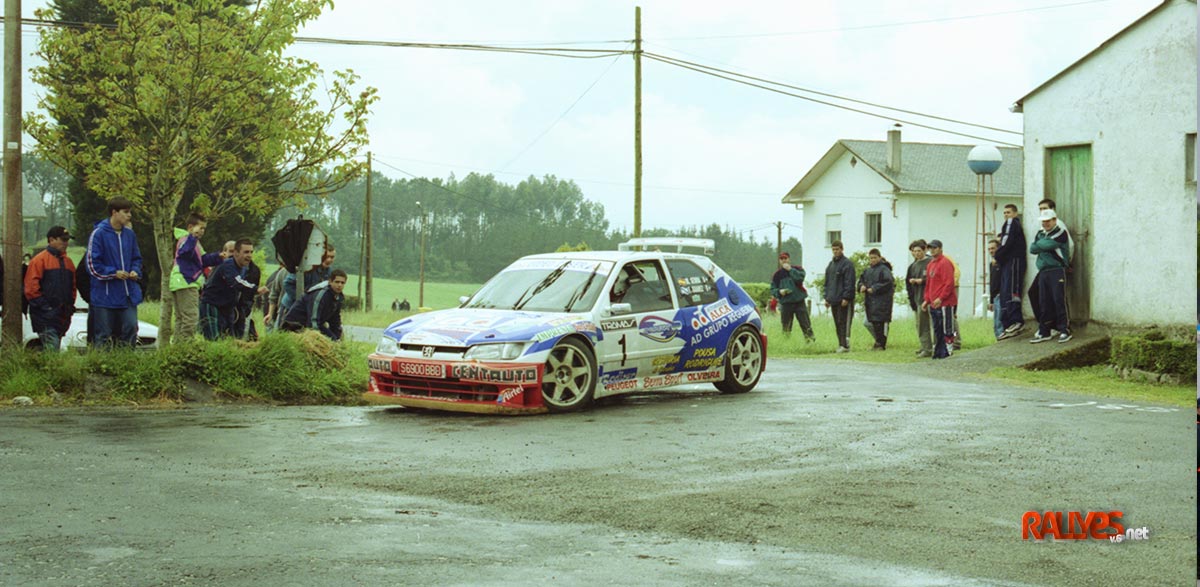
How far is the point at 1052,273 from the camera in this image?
61.2 feet

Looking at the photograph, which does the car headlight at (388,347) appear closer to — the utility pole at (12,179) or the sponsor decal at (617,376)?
the sponsor decal at (617,376)

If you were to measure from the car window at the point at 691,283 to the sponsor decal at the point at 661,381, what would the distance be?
0.78 meters

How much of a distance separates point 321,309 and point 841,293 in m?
9.97

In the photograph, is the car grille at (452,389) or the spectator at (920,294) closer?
the car grille at (452,389)

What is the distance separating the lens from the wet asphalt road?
19.7 ft

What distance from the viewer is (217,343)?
14.2m

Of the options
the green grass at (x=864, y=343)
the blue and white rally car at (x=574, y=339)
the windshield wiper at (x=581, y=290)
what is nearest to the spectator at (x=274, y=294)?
the blue and white rally car at (x=574, y=339)

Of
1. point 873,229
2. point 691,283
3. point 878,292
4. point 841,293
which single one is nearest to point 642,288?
point 691,283

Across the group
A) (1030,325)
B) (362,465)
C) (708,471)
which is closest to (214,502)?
(362,465)

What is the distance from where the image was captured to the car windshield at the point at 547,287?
517 inches

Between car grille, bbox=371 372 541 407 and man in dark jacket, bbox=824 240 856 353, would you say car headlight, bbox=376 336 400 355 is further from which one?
man in dark jacket, bbox=824 240 856 353

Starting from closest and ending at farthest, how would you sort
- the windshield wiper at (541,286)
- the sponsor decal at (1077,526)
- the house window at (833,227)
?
the sponsor decal at (1077,526), the windshield wiper at (541,286), the house window at (833,227)

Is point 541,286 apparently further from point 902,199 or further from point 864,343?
point 902,199

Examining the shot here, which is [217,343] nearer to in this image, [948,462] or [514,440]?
[514,440]
